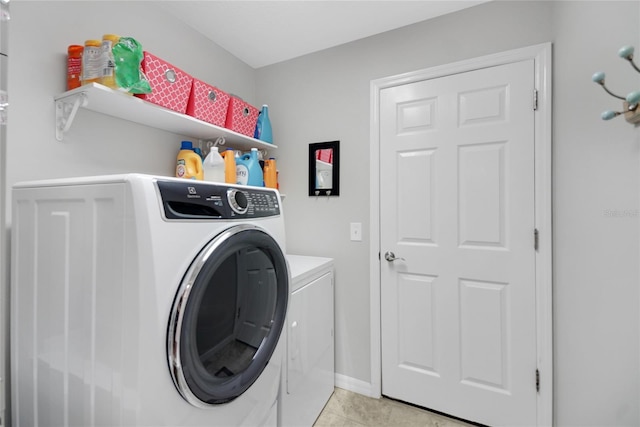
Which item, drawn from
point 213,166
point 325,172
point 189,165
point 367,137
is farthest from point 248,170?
point 367,137

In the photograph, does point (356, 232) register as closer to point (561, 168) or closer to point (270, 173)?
point (270, 173)

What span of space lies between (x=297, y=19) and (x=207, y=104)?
A: 797 mm

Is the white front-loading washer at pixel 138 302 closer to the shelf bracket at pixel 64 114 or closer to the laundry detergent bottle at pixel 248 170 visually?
the shelf bracket at pixel 64 114

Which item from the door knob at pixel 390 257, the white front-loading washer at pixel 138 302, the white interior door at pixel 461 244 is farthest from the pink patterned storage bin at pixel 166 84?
the door knob at pixel 390 257

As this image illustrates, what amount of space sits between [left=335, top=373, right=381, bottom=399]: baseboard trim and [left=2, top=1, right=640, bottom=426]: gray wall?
3 centimetres

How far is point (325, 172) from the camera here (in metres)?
2.10

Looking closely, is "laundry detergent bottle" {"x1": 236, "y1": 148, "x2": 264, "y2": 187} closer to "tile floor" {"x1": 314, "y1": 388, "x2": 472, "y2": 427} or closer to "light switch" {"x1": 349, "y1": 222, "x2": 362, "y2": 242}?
"light switch" {"x1": 349, "y1": 222, "x2": 362, "y2": 242}

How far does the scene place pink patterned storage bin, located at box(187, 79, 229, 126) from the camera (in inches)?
61.2

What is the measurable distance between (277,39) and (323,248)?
60.2 inches

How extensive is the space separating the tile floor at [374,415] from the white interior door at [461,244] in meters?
0.06

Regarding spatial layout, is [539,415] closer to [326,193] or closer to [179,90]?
[326,193]

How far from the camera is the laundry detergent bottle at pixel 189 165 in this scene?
1.64 metres

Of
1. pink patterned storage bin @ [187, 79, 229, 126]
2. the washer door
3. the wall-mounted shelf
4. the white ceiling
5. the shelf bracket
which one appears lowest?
the washer door

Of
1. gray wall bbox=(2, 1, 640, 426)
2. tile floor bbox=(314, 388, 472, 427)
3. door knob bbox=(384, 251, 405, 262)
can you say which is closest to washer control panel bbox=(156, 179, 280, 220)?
gray wall bbox=(2, 1, 640, 426)
